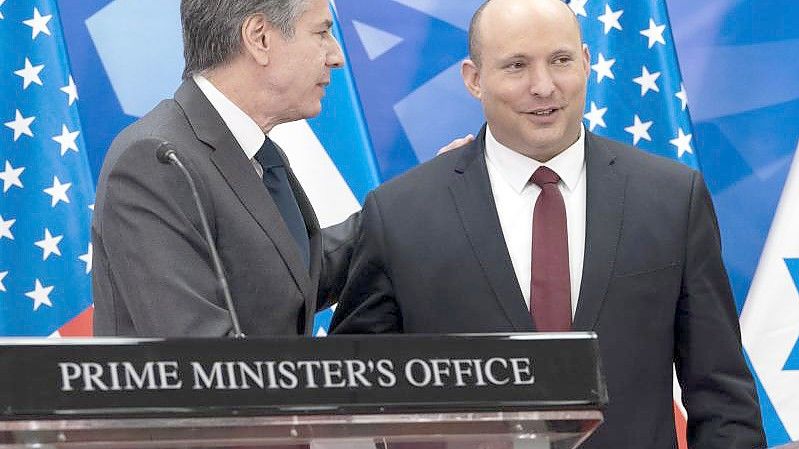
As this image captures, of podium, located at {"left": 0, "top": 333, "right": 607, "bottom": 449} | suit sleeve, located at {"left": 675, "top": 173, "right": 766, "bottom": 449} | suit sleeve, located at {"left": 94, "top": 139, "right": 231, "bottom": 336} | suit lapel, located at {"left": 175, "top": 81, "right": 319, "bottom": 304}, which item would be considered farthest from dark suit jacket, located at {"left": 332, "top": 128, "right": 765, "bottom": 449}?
podium, located at {"left": 0, "top": 333, "right": 607, "bottom": 449}

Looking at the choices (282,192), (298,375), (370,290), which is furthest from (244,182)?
(298,375)

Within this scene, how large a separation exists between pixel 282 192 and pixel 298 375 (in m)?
0.99

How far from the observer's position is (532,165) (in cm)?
247

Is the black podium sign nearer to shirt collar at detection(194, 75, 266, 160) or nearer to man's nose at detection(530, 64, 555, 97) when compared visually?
shirt collar at detection(194, 75, 266, 160)

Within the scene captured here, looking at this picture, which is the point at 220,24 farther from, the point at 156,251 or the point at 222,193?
the point at 156,251

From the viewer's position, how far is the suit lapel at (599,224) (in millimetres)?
2334

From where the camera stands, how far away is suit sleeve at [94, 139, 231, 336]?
6.27 feet

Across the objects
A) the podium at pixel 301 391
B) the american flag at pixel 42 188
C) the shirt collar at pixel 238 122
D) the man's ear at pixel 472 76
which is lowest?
the podium at pixel 301 391

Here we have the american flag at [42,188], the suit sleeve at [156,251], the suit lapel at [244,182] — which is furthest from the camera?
the american flag at [42,188]

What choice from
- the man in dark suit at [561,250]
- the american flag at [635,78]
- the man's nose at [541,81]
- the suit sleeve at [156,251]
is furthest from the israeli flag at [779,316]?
the suit sleeve at [156,251]

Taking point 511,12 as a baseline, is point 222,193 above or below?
below

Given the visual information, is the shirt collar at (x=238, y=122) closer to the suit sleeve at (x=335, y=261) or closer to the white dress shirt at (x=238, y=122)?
the white dress shirt at (x=238, y=122)

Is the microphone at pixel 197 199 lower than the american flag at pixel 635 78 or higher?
lower

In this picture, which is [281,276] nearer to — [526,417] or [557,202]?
[557,202]
